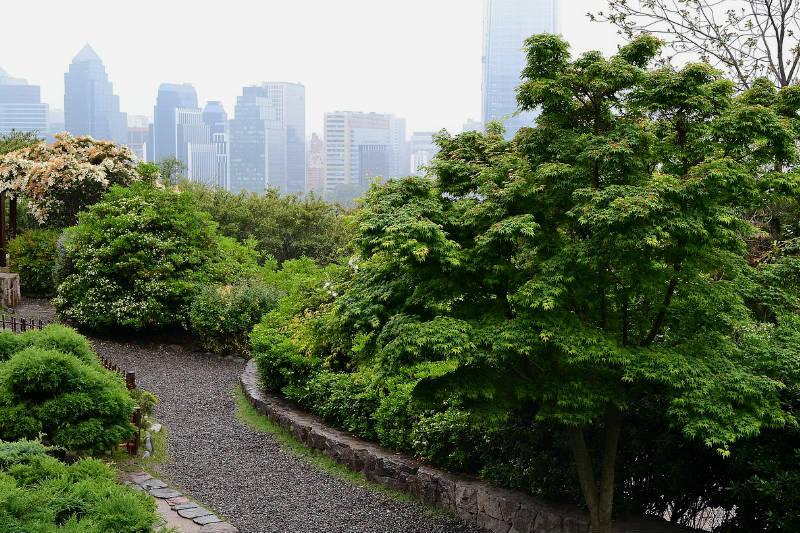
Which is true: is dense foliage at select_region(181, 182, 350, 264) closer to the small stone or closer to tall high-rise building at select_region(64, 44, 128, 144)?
the small stone

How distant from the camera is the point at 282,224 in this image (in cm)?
2475

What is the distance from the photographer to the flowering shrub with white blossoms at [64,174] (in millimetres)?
16906

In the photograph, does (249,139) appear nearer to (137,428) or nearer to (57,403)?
(137,428)

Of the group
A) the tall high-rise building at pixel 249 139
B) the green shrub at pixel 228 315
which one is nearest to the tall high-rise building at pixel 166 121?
the tall high-rise building at pixel 249 139

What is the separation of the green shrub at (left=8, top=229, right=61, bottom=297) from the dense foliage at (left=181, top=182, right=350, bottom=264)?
675 cm

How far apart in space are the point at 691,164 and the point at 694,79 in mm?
612

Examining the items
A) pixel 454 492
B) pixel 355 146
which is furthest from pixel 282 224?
pixel 355 146

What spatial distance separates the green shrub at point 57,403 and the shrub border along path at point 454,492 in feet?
8.16

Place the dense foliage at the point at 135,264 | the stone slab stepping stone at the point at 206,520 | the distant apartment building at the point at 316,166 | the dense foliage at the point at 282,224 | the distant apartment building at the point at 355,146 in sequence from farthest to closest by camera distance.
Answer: the distant apartment building at the point at 316,166
the distant apartment building at the point at 355,146
the dense foliage at the point at 282,224
the dense foliage at the point at 135,264
the stone slab stepping stone at the point at 206,520

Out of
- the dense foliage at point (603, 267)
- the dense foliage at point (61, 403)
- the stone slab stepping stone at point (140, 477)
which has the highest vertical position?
the dense foliage at point (603, 267)

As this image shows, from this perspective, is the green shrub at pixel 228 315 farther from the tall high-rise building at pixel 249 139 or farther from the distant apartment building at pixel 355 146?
the tall high-rise building at pixel 249 139

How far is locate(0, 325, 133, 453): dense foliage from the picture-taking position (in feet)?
21.5

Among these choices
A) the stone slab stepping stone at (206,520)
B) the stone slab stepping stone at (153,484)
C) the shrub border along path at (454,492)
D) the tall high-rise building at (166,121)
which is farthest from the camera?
the tall high-rise building at (166,121)

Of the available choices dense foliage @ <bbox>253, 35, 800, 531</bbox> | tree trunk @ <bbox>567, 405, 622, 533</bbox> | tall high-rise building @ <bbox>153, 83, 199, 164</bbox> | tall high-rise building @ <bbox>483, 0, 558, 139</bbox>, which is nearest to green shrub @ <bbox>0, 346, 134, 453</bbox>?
dense foliage @ <bbox>253, 35, 800, 531</bbox>
